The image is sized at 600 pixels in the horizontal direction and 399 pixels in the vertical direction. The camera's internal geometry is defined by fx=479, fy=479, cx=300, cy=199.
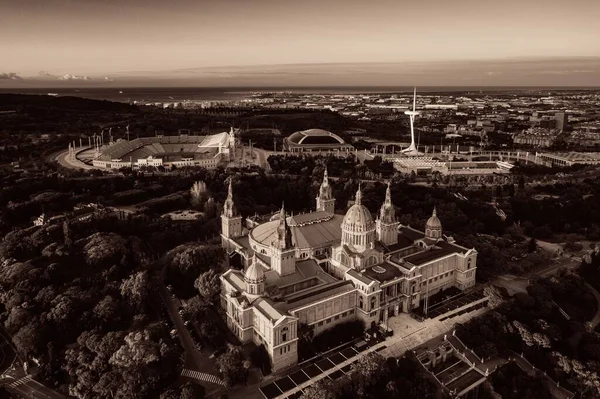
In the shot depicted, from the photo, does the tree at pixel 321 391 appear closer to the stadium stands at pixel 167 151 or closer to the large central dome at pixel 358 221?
the large central dome at pixel 358 221

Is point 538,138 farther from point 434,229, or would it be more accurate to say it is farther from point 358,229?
point 358,229

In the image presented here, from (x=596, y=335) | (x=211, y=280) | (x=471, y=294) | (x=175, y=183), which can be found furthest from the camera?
(x=175, y=183)

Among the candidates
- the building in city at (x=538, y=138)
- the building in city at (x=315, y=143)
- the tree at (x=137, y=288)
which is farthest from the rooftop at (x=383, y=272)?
the building in city at (x=538, y=138)

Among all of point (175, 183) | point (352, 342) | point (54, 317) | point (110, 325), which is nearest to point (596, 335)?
point (352, 342)

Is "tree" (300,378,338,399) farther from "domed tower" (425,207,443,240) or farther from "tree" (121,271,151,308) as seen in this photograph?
"domed tower" (425,207,443,240)

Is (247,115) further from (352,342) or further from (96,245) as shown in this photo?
(352,342)
